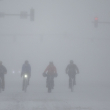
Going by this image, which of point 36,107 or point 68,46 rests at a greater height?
point 68,46

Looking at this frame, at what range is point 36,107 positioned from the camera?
46.8ft

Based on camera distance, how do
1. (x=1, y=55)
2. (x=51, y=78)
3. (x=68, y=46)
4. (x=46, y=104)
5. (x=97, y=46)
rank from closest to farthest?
(x=46, y=104)
(x=51, y=78)
(x=1, y=55)
(x=97, y=46)
(x=68, y=46)

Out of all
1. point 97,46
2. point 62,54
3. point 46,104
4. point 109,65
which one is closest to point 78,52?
point 62,54

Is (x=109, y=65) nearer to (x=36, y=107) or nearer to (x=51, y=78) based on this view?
(x=51, y=78)

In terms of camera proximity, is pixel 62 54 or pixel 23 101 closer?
pixel 23 101

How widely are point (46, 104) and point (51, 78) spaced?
19.7ft

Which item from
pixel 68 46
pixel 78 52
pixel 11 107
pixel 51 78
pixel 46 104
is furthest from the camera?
pixel 68 46

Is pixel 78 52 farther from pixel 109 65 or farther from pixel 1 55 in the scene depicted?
pixel 109 65

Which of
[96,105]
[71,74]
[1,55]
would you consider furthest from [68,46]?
[96,105]

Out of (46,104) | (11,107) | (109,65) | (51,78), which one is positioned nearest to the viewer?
(11,107)

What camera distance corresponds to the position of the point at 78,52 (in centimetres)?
9931

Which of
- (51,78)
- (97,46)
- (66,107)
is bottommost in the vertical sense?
(66,107)

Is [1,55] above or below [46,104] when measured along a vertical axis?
above

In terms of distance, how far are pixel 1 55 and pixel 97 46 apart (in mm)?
17836
